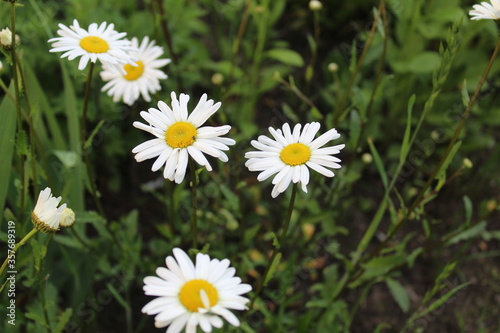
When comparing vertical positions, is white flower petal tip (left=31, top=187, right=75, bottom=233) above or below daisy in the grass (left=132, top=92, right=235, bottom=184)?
below

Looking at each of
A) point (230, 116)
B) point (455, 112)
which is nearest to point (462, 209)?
point (455, 112)

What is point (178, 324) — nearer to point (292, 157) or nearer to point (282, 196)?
point (292, 157)

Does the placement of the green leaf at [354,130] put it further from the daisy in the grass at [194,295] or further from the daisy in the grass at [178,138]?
the daisy in the grass at [194,295]

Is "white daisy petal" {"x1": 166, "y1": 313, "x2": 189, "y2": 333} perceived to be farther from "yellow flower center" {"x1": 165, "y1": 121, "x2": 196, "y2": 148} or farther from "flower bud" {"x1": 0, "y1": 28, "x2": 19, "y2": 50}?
"flower bud" {"x1": 0, "y1": 28, "x2": 19, "y2": 50}

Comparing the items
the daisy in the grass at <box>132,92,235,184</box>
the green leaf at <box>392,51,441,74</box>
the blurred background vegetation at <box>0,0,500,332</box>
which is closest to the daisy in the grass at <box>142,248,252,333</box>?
the daisy in the grass at <box>132,92,235,184</box>

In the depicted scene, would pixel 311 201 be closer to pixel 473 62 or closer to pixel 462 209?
pixel 462 209

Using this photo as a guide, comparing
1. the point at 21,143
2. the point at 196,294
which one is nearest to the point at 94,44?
the point at 21,143
